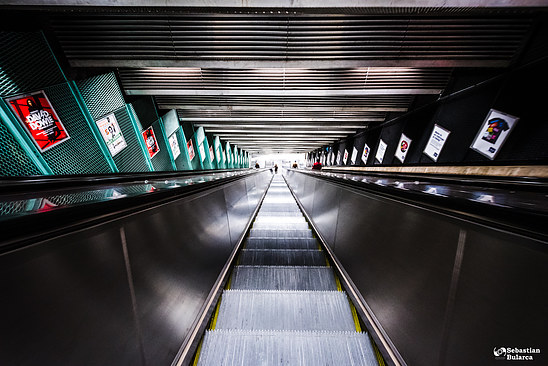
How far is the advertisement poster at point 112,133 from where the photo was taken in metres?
4.97

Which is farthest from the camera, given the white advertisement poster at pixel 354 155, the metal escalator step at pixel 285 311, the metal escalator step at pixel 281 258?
the white advertisement poster at pixel 354 155

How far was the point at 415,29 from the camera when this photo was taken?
12.3ft

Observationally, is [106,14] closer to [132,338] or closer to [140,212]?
[140,212]

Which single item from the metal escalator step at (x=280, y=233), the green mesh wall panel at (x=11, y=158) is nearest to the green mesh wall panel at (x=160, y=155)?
the green mesh wall panel at (x=11, y=158)

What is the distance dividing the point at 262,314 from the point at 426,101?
7.46 meters

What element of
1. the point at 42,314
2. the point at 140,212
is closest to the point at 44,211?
the point at 42,314

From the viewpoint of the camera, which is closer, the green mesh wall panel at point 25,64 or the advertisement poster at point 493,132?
the green mesh wall panel at point 25,64

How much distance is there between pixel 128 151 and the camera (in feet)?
19.1

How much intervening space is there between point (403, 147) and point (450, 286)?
7.84 m

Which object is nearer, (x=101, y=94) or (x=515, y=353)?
(x=515, y=353)

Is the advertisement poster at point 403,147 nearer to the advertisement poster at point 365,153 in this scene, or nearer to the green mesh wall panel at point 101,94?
the advertisement poster at point 365,153

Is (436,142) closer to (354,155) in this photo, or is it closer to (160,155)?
(354,155)

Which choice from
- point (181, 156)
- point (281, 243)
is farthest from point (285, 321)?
point (181, 156)

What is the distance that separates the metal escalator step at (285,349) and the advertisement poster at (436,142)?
20.5 feet
